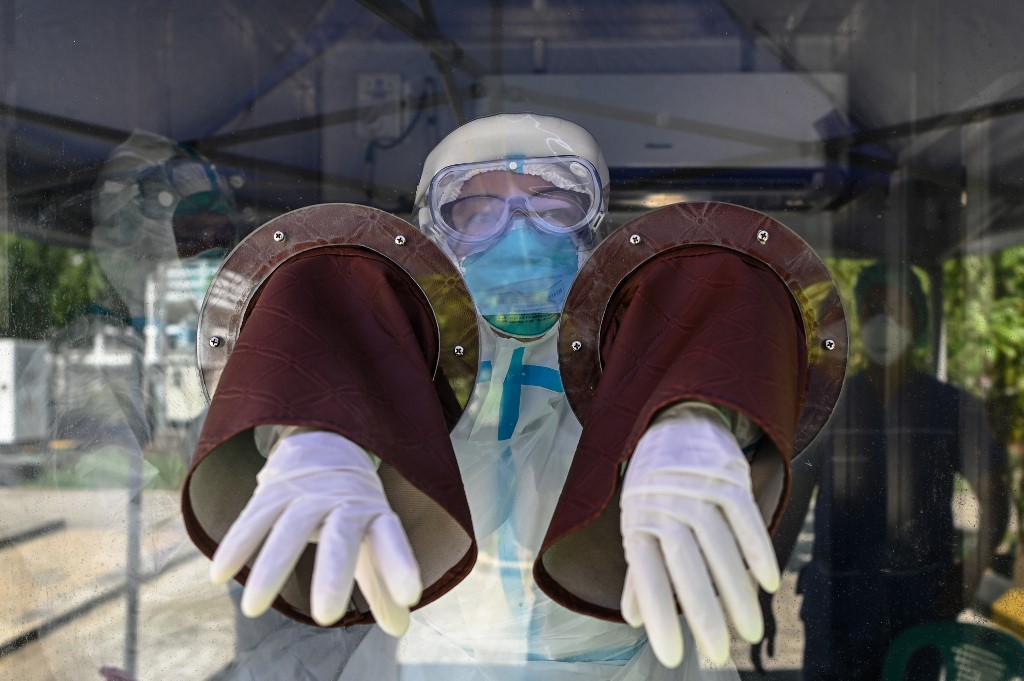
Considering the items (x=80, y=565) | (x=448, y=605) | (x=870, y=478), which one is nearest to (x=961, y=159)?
(x=870, y=478)

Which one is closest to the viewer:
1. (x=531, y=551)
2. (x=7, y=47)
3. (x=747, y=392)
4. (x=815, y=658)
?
(x=747, y=392)

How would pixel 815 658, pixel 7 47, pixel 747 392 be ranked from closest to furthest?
pixel 747 392
pixel 815 658
pixel 7 47

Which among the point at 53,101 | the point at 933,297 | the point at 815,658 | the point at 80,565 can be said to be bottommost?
the point at 815,658

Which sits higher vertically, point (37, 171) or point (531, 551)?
point (37, 171)

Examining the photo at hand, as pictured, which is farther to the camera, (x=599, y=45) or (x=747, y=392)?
(x=599, y=45)

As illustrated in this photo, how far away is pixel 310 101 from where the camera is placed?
1.99 meters

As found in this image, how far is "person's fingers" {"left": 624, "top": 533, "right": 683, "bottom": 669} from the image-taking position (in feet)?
2.69

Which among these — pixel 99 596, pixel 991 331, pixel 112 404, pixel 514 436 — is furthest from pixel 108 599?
pixel 991 331

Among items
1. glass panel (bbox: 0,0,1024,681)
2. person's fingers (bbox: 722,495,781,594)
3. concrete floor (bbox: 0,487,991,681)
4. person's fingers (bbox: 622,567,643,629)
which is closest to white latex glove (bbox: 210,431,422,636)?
person's fingers (bbox: 622,567,643,629)

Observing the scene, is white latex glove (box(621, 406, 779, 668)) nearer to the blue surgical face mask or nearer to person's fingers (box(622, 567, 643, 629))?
person's fingers (box(622, 567, 643, 629))

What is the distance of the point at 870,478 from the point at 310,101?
4.78 feet

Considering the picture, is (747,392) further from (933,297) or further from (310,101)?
(310,101)

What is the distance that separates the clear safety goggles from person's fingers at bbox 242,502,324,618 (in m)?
0.61

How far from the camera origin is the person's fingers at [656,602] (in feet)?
2.69
